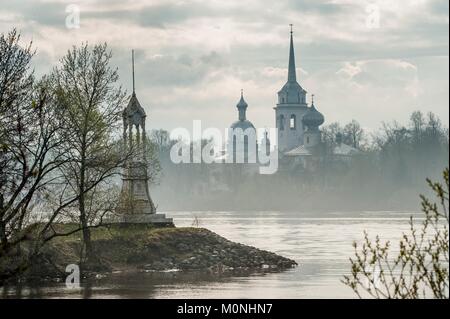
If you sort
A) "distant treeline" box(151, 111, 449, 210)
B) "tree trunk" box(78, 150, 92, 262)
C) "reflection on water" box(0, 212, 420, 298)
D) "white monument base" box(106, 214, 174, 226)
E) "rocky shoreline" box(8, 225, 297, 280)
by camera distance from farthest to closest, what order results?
"distant treeline" box(151, 111, 449, 210), "white monument base" box(106, 214, 174, 226), "rocky shoreline" box(8, 225, 297, 280), "tree trunk" box(78, 150, 92, 262), "reflection on water" box(0, 212, 420, 298)

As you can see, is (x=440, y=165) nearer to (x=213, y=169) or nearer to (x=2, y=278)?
(x=213, y=169)

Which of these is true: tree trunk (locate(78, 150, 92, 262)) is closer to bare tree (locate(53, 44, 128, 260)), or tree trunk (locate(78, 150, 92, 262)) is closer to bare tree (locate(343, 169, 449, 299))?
bare tree (locate(53, 44, 128, 260))

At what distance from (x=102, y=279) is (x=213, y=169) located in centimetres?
14350

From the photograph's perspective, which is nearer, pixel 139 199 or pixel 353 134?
pixel 139 199

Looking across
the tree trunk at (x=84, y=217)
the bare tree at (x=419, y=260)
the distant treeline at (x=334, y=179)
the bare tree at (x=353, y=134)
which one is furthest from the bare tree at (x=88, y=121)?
the bare tree at (x=353, y=134)

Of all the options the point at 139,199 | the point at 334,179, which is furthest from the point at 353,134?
the point at 139,199

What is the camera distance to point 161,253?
4975 cm

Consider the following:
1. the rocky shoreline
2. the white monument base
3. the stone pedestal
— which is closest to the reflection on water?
the rocky shoreline

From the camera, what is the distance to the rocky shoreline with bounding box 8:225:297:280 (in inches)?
1813

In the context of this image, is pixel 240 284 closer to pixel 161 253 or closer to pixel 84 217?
pixel 84 217

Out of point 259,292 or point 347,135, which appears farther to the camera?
point 347,135

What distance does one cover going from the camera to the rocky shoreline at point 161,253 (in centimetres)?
4606
